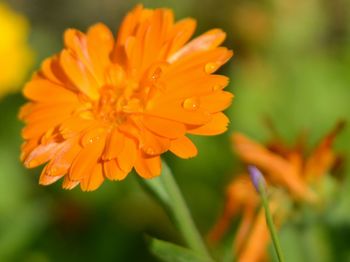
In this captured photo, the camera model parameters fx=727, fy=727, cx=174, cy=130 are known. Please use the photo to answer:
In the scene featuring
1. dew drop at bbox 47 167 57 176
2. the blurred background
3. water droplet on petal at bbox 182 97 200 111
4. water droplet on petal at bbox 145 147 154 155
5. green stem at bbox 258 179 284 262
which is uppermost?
dew drop at bbox 47 167 57 176

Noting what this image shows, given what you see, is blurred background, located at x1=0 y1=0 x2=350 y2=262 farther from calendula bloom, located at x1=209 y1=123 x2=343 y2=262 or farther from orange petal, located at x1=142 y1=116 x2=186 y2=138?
orange petal, located at x1=142 y1=116 x2=186 y2=138

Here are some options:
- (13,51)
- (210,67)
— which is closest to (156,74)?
(210,67)

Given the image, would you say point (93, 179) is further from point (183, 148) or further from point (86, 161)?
point (183, 148)

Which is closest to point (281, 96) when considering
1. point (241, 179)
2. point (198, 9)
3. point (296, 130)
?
point (296, 130)

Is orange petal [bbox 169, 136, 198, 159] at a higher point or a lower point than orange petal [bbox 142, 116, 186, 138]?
lower

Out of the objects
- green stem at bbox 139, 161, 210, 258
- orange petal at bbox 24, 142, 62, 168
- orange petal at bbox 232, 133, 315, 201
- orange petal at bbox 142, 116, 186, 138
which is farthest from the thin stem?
orange petal at bbox 232, 133, 315, 201

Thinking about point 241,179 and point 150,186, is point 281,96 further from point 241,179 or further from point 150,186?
point 150,186

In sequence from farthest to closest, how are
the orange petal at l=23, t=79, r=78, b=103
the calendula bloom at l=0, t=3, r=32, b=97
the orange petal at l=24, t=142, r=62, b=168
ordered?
the calendula bloom at l=0, t=3, r=32, b=97 < the orange petal at l=23, t=79, r=78, b=103 < the orange petal at l=24, t=142, r=62, b=168

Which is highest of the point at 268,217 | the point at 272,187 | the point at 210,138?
the point at 268,217

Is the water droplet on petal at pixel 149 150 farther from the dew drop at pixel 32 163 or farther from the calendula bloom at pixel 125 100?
the dew drop at pixel 32 163
